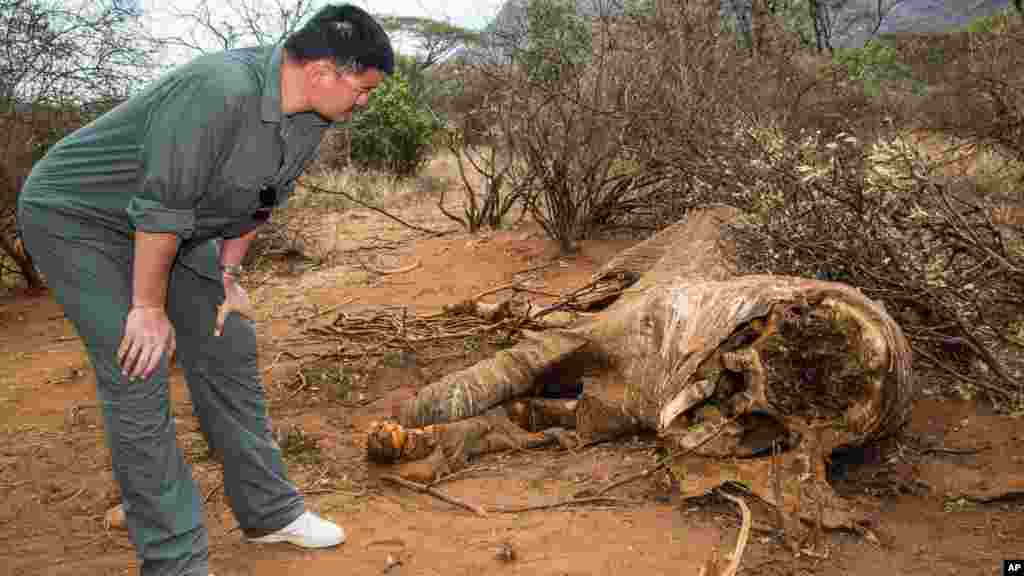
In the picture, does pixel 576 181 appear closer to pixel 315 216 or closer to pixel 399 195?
pixel 315 216

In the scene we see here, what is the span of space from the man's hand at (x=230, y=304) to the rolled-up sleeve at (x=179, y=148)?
1.61 ft

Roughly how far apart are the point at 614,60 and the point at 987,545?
17.7 feet

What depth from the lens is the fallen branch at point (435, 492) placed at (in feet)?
10.6

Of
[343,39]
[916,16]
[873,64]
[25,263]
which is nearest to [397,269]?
[25,263]

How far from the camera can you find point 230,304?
280cm

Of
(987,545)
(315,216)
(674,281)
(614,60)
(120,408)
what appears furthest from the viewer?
(315,216)

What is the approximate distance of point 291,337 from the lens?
6.06 meters

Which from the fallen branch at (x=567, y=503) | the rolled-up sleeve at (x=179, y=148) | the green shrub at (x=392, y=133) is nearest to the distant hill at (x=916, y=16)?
the green shrub at (x=392, y=133)

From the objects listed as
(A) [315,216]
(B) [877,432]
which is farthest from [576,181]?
(B) [877,432]

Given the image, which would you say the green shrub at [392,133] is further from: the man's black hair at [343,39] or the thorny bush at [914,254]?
the man's black hair at [343,39]

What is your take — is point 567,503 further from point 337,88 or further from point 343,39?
point 343,39

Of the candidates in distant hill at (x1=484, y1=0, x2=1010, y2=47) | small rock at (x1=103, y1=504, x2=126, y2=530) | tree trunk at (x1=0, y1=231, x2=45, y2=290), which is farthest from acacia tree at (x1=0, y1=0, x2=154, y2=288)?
distant hill at (x1=484, y1=0, x2=1010, y2=47)

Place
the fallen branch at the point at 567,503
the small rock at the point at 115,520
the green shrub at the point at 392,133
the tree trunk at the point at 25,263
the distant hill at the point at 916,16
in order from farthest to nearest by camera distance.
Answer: the distant hill at the point at 916,16, the green shrub at the point at 392,133, the tree trunk at the point at 25,263, the small rock at the point at 115,520, the fallen branch at the point at 567,503

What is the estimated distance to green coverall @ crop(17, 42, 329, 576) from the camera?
227 cm
